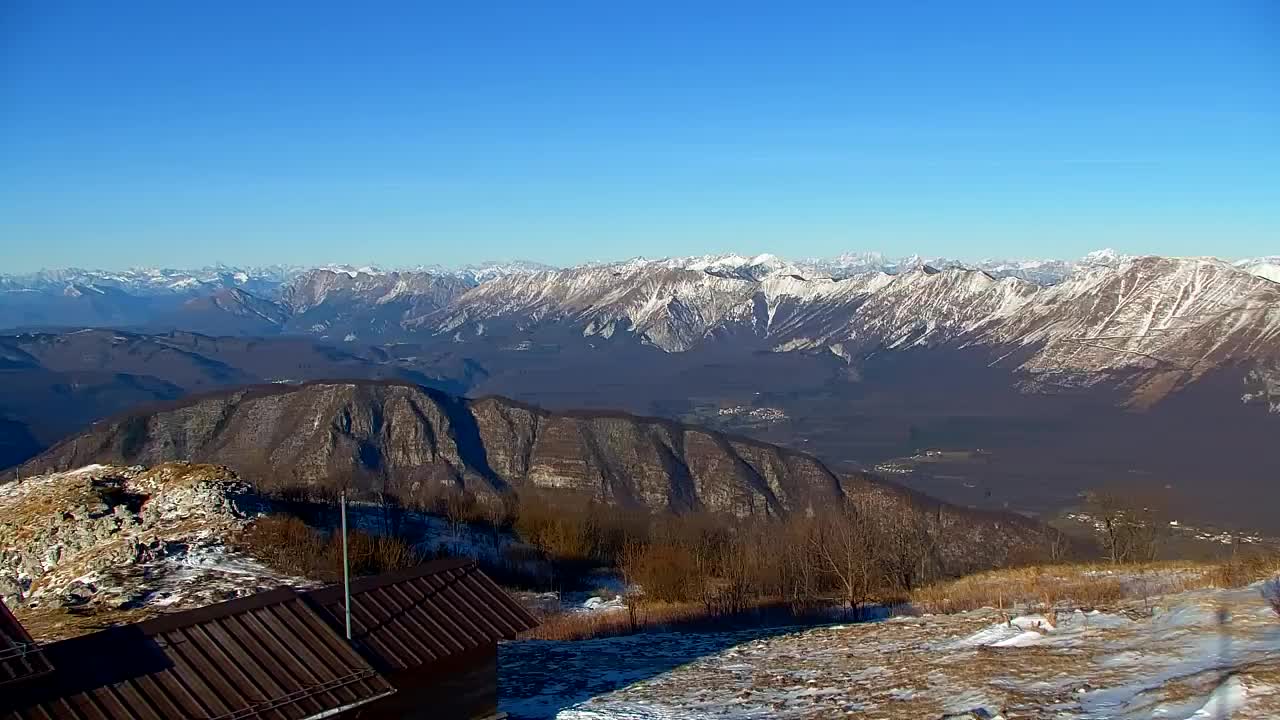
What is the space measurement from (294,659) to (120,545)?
24.6m

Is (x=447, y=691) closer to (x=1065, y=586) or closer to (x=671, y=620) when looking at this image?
(x=671, y=620)

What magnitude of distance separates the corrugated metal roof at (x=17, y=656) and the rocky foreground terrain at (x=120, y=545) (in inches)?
530

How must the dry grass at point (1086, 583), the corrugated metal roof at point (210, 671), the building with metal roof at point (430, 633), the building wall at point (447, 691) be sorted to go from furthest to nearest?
the dry grass at point (1086, 583), the building with metal roof at point (430, 633), the building wall at point (447, 691), the corrugated metal roof at point (210, 671)

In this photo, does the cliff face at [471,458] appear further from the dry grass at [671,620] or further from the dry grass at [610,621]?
the dry grass at [671,620]

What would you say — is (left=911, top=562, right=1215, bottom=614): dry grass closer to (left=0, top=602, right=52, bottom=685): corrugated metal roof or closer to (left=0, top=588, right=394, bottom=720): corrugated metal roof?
(left=0, top=588, right=394, bottom=720): corrugated metal roof

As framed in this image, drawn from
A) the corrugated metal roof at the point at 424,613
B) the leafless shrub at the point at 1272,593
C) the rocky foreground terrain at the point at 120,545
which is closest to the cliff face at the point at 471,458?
the rocky foreground terrain at the point at 120,545

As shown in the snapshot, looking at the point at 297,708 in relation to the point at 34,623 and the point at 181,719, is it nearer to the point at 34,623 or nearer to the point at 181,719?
the point at 181,719

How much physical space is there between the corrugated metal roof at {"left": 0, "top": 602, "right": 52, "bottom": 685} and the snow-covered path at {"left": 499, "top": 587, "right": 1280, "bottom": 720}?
10.2 meters

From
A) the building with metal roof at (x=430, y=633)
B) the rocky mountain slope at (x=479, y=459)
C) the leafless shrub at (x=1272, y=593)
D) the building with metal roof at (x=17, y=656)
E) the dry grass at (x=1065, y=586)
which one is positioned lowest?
the rocky mountain slope at (x=479, y=459)

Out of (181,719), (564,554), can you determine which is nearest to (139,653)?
(181,719)

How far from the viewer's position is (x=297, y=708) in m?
15.8

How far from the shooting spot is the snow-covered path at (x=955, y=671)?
17500 mm

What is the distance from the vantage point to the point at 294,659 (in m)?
16.9

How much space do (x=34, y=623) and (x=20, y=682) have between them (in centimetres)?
1709
